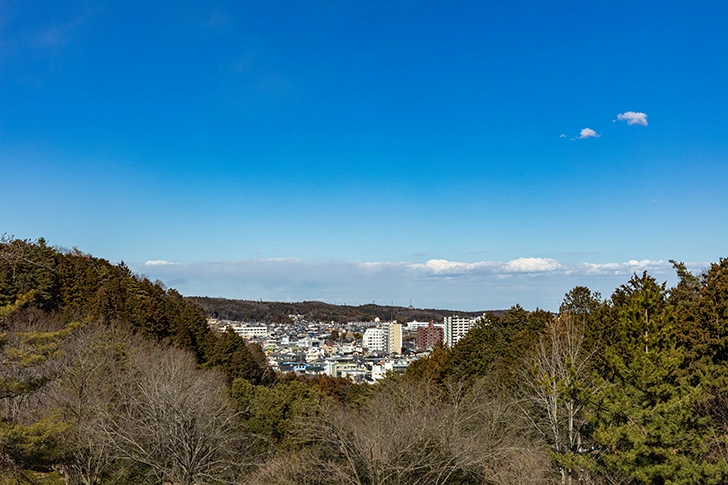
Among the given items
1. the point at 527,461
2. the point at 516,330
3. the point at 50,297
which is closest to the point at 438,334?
the point at 516,330

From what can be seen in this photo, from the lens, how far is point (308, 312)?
181875 mm

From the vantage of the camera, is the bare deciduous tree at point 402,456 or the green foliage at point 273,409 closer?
the bare deciduous tree at point 402,456

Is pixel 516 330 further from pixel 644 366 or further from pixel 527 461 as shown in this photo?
pixel 644 366

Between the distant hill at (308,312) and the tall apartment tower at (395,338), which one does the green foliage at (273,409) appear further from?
the distant hill at (308,312)

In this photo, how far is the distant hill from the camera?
15125cm

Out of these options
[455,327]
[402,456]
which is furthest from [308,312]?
[402,456]

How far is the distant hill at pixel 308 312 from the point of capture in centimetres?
15125

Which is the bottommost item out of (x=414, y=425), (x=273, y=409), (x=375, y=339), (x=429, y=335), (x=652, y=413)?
(x=375, y=339)

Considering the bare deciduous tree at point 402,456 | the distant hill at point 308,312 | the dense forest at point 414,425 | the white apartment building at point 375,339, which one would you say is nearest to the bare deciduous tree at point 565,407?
the dense forest at point 414,425

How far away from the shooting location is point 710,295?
1136 cm

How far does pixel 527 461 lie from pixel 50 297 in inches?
913

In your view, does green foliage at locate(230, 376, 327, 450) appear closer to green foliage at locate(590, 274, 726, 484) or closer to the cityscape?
green foliage at locate(590, 274, 726, 484)

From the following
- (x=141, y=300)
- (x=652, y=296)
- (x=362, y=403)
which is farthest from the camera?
(x=141, y=300)

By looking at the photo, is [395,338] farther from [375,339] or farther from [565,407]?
[565,407]
